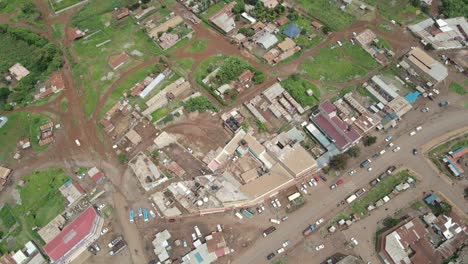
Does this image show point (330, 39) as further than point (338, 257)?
Yes

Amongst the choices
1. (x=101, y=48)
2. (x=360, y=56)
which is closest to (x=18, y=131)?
(x=101, y=48)

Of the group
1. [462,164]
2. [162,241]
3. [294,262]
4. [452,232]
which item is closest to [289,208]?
[294,262]

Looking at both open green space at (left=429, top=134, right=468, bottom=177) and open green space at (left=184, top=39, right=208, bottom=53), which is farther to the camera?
open green space at (left=184, top=39, right=208, bottom=53)

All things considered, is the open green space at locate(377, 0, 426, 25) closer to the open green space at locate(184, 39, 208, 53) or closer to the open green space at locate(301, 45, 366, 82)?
the open green space at locate(301, 45, 366, 82)

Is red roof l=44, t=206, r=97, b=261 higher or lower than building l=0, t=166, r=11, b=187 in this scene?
lower

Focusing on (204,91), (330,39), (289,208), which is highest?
(330,39)

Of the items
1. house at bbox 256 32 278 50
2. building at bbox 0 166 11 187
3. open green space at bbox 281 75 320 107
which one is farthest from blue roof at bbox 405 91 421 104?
building at bbox 0 166 11 187

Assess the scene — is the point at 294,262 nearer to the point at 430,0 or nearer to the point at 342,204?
the point at 342,204
